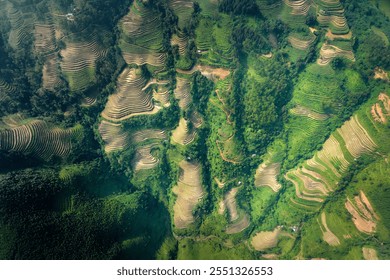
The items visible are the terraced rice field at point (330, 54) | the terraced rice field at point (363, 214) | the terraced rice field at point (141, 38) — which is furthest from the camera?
the terraced rice field at point (330, 54)

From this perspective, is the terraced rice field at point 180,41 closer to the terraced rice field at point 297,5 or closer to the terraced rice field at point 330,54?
the terraced rice field at point 297,5

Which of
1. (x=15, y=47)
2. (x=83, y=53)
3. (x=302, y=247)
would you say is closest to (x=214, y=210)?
(x=302, y=247)

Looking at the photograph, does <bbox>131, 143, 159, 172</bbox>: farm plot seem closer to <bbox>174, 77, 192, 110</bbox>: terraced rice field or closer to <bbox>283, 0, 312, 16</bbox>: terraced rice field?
<bbox>174, 77, 192, 110</bbox>: terraced rice field

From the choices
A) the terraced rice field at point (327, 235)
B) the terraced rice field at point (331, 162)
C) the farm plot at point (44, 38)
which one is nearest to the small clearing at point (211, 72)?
the terraced rice field at point (331, 162)

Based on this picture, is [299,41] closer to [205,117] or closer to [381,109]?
[381,109]

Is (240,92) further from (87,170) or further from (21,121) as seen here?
(21,121)

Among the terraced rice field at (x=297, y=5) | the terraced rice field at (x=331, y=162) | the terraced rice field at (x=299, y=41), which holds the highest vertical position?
the terraced rice field at (x=297, y=5)

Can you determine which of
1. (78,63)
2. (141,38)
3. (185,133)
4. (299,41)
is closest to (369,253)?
(185,133)
